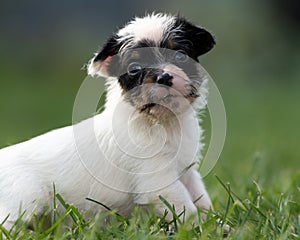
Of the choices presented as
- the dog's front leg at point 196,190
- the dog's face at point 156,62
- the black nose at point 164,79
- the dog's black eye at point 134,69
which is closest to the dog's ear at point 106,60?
the dog's face at point 156,62

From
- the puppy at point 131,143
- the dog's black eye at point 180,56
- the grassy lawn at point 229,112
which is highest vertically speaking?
the dog's black eye at point 180,56

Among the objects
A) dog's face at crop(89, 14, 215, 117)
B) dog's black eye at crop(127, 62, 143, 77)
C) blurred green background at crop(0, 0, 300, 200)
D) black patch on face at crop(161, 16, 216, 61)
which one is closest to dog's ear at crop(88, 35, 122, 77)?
dog's face at crop(89, 14, 215, 117)

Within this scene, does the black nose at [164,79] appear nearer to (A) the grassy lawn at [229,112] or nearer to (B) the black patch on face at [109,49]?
(B) the black patch on face at [109,49]

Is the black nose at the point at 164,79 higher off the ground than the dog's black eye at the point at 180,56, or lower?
lower

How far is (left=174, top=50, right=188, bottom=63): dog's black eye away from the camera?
15.1 feet

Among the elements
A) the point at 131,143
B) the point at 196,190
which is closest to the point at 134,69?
the point at 131,143

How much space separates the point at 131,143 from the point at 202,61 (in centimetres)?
998

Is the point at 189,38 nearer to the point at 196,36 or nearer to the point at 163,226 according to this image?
the point at 196,36

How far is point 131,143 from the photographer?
465 cm

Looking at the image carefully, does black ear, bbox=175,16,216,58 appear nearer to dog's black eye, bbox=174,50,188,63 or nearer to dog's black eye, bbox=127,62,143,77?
dog's black eye, bbox=174,50,188,63

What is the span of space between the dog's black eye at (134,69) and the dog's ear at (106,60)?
195 millimetres

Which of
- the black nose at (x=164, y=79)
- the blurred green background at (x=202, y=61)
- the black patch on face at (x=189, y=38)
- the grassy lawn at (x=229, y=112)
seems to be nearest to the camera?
the grassy lawn at (x=229, y=112)

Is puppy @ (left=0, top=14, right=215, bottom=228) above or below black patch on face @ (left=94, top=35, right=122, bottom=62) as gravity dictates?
below

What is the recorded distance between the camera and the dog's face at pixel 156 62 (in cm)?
444
